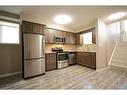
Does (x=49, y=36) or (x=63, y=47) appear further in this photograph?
(x=63, y=47)

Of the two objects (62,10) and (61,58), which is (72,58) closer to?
(61,58)

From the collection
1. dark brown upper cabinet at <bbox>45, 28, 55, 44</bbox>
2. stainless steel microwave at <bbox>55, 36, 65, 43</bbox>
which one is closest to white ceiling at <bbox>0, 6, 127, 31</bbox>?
Answer: dark brown upper cabinet at <bbox>45, 28, 55, 44</bbox>

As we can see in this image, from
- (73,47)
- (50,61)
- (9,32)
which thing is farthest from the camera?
(73,47)

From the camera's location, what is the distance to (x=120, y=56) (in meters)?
4.55

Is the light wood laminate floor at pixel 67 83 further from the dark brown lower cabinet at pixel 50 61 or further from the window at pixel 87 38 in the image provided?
the window at pixel 87 38

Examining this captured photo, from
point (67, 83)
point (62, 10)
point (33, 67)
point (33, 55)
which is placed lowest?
point (67, 83)

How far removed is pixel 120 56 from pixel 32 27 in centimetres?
413

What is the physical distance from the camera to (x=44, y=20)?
3877 mm

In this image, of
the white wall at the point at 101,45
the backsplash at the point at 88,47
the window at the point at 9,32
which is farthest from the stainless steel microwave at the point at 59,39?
the window at the point at 9,32

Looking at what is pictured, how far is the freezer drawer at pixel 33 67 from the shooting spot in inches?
Answer: 122

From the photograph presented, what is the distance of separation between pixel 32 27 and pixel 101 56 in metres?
3.09

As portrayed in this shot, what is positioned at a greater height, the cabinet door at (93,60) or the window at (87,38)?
the window at (87,38)

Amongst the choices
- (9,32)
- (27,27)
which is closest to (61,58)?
(27,27)

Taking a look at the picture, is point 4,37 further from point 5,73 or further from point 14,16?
point 5,73
